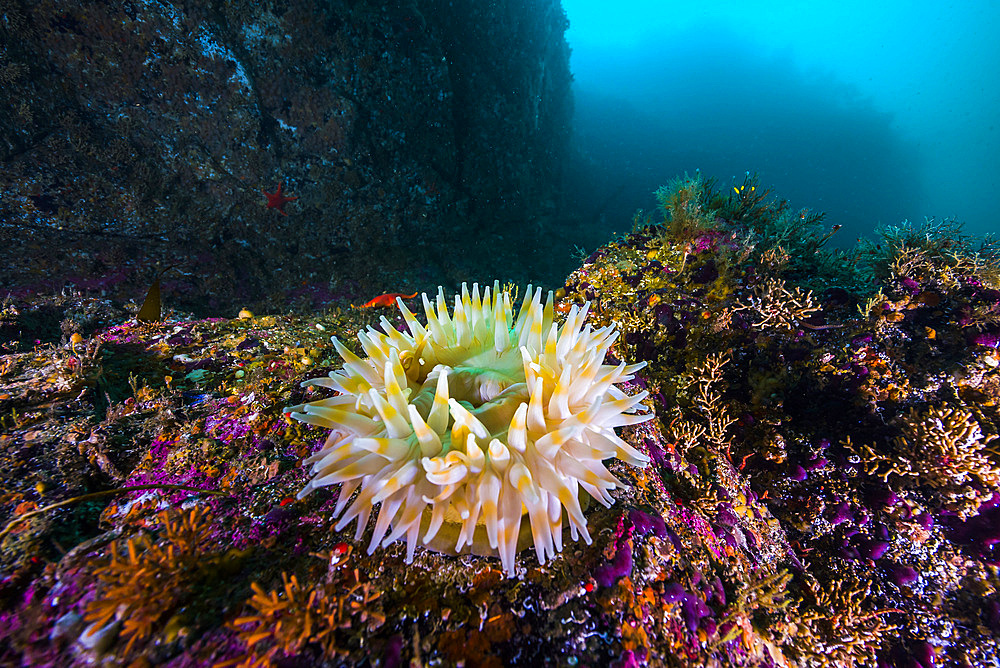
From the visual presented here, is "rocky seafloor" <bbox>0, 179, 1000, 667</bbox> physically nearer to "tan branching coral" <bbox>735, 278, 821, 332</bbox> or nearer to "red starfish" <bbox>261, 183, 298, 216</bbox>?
"tan branching coral" <bbox>735, 278, 821, 332</bbox>

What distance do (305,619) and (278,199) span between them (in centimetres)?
884

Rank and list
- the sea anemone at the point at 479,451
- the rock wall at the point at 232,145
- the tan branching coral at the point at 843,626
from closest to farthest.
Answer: the sea anemone at the point at 479,451
the tan branching coral at the point at 843,626
the rock wall at the point at 232,145

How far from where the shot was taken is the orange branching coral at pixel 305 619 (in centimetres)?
125

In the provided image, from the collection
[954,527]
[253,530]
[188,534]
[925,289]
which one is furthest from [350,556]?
[925,289]

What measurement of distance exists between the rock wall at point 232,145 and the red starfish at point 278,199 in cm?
11

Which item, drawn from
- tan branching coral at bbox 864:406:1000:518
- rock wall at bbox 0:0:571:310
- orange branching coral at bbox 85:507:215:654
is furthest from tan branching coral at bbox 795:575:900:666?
rock wall at bbox 0:0:571:310

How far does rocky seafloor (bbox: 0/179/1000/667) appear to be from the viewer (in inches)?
53.2

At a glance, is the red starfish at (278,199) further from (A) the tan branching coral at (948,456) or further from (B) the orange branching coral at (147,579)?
(A) the tan branching coral at (948,456)

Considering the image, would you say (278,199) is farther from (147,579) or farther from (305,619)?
(305,619)

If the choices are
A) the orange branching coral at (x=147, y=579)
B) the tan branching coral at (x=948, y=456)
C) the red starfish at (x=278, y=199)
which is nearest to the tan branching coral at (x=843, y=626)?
the tan branching coral at (x=948, y=456)

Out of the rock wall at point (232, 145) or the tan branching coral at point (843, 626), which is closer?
the tan branching coral at point (843, 626)

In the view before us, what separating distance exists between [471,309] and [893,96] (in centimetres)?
8897

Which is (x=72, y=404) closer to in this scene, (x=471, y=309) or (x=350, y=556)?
(x=350, y=556)

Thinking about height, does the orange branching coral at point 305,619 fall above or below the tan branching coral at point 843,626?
above
